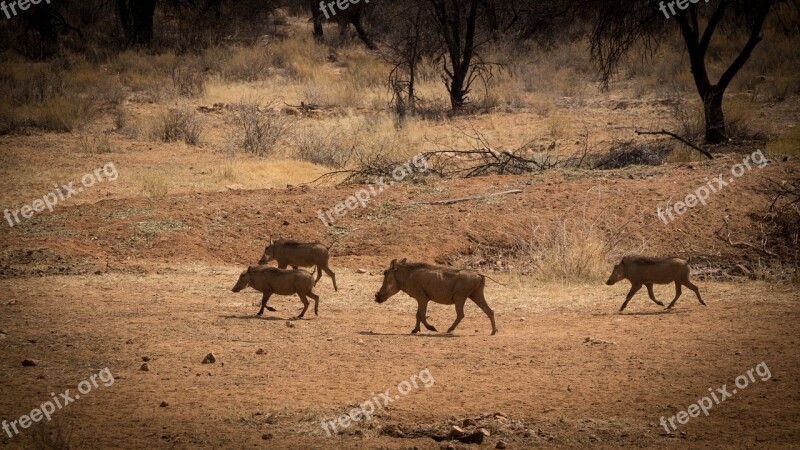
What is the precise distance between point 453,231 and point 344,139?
28.7 ft

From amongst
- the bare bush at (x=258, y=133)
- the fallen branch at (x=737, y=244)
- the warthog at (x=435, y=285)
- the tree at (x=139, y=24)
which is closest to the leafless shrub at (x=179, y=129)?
the bare bush at (x=258, y=133)

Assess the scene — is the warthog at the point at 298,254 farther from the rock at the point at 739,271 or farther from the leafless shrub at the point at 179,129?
the leafless shrub at the point at 179,129

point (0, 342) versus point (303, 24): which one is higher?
point (303, 24)

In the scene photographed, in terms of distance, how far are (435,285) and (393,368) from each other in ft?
4.48

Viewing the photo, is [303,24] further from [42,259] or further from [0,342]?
[0,342]

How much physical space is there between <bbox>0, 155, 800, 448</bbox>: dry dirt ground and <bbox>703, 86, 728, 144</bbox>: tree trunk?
5.13 m

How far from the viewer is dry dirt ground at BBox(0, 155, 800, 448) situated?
19.9 feet

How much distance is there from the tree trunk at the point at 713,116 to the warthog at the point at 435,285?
12.6 metres

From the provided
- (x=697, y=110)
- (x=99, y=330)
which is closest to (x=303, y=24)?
(x=697, y=110)

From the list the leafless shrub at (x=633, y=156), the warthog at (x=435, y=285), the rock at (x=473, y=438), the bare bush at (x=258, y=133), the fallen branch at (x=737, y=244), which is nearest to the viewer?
the rock at (x=473, y=438)

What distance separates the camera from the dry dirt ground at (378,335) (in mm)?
6059

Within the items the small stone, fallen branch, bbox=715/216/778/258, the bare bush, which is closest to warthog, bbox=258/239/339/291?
the small stone

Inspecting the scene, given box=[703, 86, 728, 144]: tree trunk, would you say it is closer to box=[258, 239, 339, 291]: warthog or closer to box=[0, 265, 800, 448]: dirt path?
box=[0, 265, 800, 448]: dirt path

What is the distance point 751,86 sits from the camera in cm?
2627
